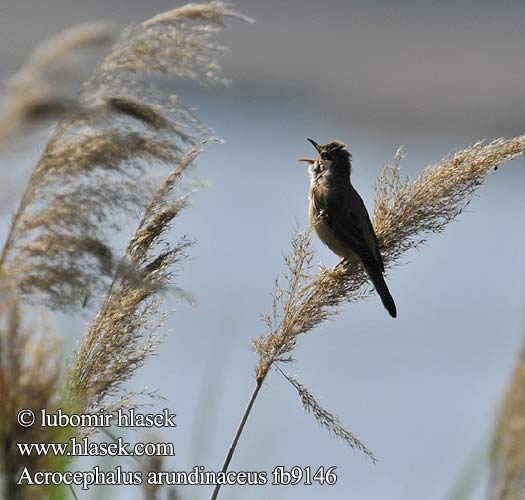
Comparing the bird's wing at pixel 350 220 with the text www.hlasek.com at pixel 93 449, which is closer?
the text www.hlasek.com at pixel 93 449

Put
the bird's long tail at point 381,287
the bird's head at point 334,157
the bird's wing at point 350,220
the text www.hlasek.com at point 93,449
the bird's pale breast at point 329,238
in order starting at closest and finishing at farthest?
the text www.hlasek.com at point 93,449 < the bird's long tail at point 381,287 < the bird's wing at point 350,220 < the bird's pale breast at point 329,238 < the bird's head at point 334,157

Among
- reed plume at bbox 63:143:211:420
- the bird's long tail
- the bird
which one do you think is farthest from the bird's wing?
reed plume at bbox 63:143:211:420

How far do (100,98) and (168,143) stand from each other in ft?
0.55

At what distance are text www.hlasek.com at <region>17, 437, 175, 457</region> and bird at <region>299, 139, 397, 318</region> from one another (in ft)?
6.62

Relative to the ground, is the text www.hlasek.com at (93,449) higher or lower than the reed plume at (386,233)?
lower

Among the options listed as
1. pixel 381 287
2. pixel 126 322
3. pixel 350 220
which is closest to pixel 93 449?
pixel 126 322

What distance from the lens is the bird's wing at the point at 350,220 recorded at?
3958mm

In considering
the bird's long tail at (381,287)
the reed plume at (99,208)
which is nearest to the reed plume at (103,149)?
the reed plume at (99,208)

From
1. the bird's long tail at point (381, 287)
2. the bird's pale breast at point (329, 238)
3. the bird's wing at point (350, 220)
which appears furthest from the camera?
the bird's pale breast at point (329, 238)

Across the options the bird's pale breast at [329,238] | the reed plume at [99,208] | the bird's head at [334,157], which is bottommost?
the reed plume at [99,208]

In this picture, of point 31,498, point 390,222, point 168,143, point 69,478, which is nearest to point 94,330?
Result: point 69,478

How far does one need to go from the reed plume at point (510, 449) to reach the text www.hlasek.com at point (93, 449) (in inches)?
21.7

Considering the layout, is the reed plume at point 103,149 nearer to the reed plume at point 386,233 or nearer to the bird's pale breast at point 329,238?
the reed plume at point 386,233

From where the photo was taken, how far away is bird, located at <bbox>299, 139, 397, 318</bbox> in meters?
4.00
